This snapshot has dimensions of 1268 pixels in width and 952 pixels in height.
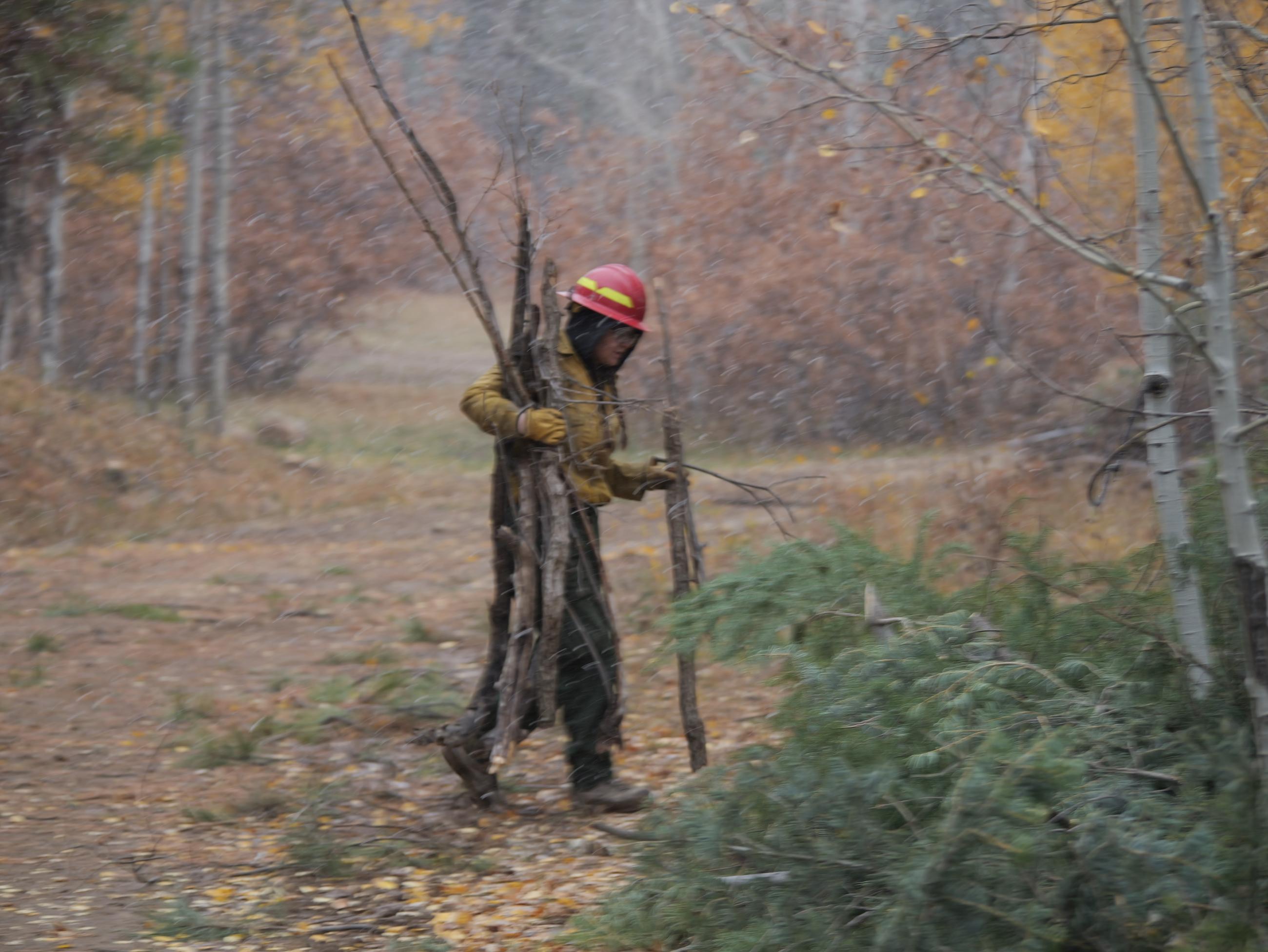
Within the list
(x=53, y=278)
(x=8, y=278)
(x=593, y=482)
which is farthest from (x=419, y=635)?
(x=8, y=278)

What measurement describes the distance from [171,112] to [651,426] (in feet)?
29.3

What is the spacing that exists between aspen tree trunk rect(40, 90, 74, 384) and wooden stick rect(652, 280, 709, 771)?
495 inches

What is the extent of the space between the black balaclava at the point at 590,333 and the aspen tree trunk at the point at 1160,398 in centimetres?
209

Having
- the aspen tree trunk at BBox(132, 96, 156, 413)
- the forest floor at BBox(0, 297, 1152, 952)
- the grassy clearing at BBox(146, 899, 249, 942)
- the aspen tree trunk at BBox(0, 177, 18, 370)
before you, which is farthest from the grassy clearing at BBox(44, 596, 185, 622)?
the aspen tree trunk at BBox(132, 96, 156, 413)

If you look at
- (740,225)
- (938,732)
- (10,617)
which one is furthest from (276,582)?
(740,225)

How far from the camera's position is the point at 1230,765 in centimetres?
310

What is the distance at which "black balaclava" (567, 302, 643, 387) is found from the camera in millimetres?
5195

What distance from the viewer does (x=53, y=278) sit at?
16.6 meters

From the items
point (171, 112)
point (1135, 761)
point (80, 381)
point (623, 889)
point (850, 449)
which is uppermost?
point (171, 112)

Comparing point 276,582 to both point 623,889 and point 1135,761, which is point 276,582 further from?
point 1135,761

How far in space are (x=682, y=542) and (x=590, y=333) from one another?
96 centimetres

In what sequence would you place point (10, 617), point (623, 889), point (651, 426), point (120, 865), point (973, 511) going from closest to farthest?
point (623, 889), point (120, 865), point (10, 617), point (973, 511), point (651, 426)

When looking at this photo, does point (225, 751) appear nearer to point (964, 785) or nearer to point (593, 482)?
point (593, 482)

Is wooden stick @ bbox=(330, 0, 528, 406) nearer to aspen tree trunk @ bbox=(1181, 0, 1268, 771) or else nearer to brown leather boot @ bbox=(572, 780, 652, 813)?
brown leather boot @ bbox=(572, 780, 652, 813)
